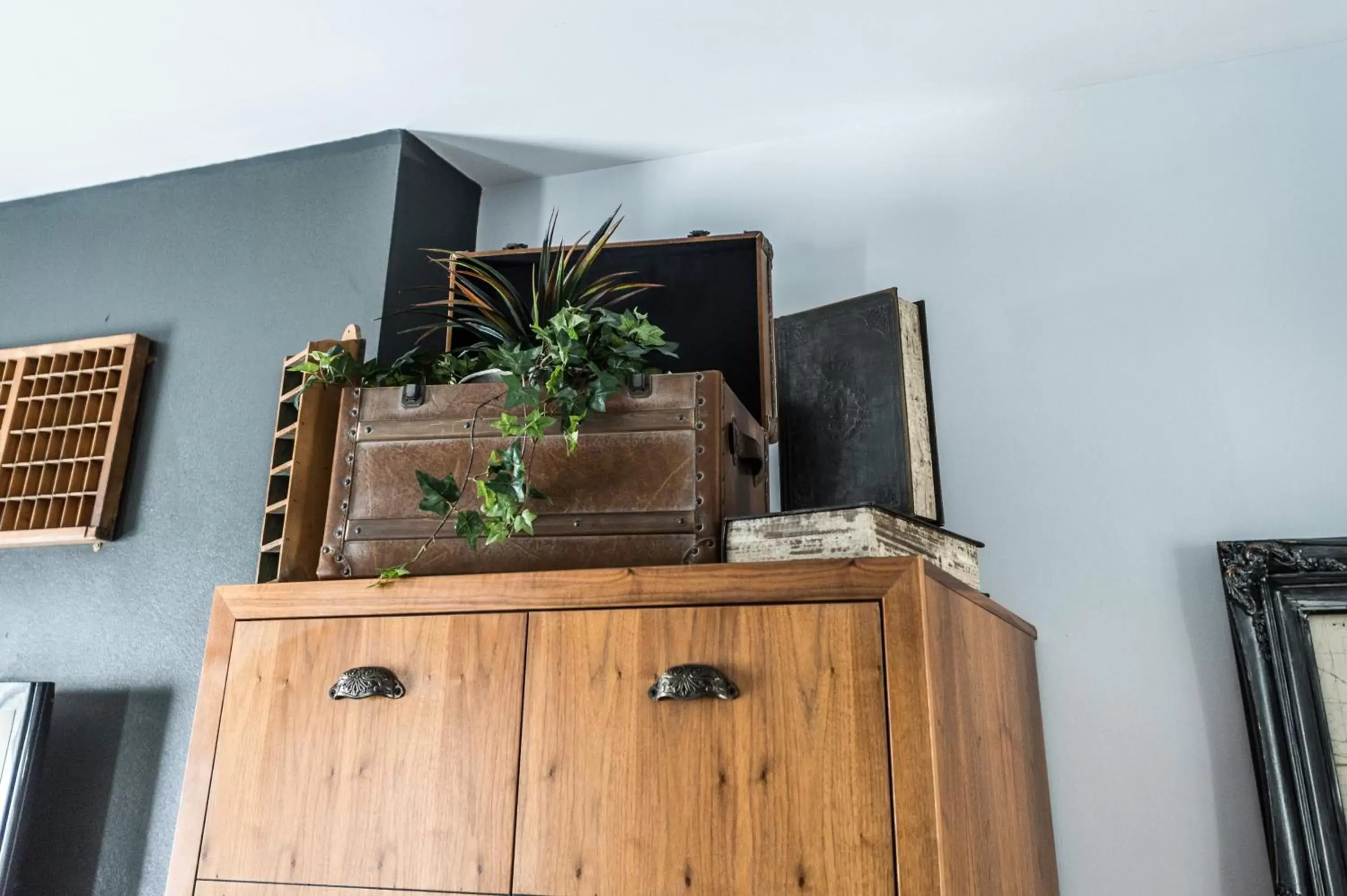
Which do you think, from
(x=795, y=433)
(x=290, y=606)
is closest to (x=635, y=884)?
(x=290, y=606)

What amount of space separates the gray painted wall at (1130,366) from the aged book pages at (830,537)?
0.49m

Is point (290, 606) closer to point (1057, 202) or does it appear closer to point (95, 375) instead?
point (95, 375)

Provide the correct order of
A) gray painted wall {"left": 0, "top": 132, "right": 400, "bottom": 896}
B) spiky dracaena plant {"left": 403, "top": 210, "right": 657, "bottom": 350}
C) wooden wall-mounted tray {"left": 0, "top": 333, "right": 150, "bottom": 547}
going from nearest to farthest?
spiky dracaena plant {"left": 403, "top": 210, "right": 657, "bottom": 350}, gray painted wall {"left": 0, "top": 132, "right": 400, "bottom": 896}, wooden wall-mounted tray {"left": 0, "top": 333, "right": 150, "bottom": 547}

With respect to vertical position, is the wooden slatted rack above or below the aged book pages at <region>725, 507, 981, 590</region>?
above

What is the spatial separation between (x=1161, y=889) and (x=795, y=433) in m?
0.87

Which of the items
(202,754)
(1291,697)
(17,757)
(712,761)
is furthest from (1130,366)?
(17,757)

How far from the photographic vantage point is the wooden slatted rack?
139cm

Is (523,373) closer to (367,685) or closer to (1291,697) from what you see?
(367,685)

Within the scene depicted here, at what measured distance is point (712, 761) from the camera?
42.3 inches

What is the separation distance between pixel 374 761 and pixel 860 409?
0.89 meters

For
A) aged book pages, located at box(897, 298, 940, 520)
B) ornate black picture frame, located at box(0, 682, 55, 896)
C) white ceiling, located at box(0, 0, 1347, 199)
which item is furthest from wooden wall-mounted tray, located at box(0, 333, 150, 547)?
aged book pages, located at box(897, 298, 940, 520)

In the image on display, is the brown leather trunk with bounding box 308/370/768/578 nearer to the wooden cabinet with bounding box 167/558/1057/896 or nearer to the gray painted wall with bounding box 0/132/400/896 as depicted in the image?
the wooden cabinet with bounding box 167/558/1057/896

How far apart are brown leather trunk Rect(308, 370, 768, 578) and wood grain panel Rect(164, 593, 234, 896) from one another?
0.55ft

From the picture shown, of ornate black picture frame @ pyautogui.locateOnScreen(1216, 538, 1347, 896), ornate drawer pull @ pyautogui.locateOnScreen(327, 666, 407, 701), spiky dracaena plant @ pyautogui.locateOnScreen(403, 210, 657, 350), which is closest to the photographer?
ornate drawer pull @ pyautogui.locateOnScreen(327, 666, 407, 701)
